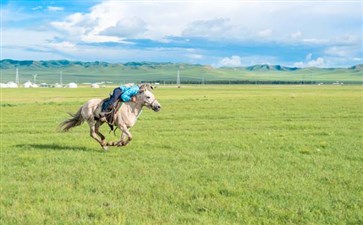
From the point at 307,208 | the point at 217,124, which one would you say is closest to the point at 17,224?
the point at 307,208

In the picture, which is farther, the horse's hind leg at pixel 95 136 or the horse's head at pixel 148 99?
the horse's hind leg at pixel 95 136

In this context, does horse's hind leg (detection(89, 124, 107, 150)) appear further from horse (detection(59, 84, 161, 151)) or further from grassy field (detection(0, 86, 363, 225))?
grassy field (detection(0, 86, 363, 225))

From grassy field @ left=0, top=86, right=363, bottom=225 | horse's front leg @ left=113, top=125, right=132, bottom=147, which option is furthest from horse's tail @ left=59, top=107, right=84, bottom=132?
horse's front leg @ left=113, top=125, right=132, bottom=147

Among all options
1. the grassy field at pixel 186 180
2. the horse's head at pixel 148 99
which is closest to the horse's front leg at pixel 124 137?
the grassy field at pixel 186 180

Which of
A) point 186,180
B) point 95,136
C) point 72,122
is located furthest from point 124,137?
point 186,180

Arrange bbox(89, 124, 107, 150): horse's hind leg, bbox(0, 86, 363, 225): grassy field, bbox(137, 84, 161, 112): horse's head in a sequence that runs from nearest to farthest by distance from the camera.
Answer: bbox(0, 86, 363, 225): grassy field, bbox(137, 84, 161, 112): horse's head, bbox(89, 124, 107, 150): horse's hind leg

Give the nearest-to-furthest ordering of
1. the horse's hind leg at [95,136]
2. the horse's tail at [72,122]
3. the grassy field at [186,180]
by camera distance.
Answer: the grassy field at [186,180]
the horse's hind leg at [95,136]
the horse's tail at [72,122]

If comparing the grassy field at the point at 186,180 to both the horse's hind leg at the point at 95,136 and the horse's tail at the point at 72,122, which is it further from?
the horse's tail at the point at 72,122

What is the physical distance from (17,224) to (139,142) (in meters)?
10.1

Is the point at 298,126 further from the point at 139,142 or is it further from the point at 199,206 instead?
the point at 199,206

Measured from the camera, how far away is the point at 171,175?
39.8ft

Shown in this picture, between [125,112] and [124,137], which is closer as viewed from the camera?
[125,112]

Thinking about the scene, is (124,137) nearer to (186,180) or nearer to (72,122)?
(72,122)

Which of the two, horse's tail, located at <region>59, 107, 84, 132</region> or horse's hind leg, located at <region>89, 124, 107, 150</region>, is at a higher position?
horse's tail, located at <region>59, 107, 84, 132</region>
